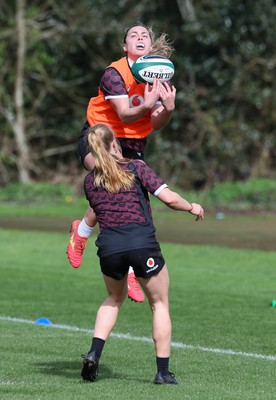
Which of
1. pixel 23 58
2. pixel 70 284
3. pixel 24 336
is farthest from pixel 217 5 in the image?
pixel 24 336

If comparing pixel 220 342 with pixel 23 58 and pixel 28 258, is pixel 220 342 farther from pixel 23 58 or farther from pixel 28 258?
pixel 23 58

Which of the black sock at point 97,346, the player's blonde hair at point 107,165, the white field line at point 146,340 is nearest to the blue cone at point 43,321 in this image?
the white field line at point 146,340

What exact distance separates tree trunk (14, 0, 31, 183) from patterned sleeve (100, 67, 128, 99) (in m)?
29.2

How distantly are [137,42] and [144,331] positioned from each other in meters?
3.33

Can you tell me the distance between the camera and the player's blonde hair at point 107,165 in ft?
24.8

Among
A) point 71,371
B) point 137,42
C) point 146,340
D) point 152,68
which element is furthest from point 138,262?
point 146,340

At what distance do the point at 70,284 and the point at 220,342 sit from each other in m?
5.45

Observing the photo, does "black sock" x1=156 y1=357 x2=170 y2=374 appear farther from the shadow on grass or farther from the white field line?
the white field line

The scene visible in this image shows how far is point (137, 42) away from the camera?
8.84 meters

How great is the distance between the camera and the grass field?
7551mm

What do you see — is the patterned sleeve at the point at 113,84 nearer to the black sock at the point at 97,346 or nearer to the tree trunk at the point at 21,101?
the black sock at the point at 97,346

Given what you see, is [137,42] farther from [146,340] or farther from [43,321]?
[43,321]

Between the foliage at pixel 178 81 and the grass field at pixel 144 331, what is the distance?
18.0m

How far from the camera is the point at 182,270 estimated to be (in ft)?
54.8
